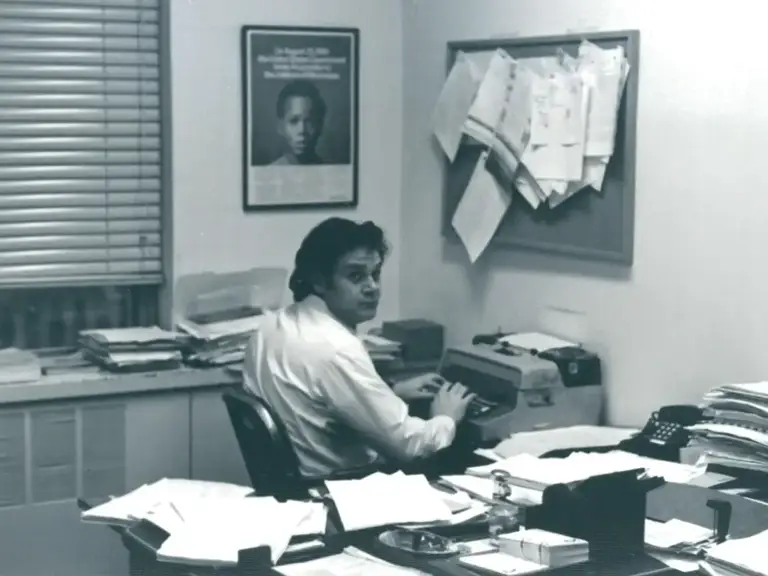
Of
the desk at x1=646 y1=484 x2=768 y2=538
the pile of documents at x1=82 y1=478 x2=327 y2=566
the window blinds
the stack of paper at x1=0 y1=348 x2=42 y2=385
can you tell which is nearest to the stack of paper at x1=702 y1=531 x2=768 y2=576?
the desk at x1=646 y1=484 x2=768 y2=538

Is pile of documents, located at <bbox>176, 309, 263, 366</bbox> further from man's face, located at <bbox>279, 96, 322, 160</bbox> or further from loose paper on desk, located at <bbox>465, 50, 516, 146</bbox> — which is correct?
loose paper on desk, located at <bbox>465, 50, 516, 146</bbox>

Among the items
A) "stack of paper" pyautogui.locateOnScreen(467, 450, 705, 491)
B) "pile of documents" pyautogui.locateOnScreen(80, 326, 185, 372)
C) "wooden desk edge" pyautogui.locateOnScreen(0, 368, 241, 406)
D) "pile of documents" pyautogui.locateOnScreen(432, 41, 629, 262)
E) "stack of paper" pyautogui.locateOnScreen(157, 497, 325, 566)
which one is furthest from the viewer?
"pile of documents" pyautogui.locateOnScreen(80, 326, 185, 372)

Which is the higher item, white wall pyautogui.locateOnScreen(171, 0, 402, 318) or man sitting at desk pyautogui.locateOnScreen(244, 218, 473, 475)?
white wall pyautogui.locateOnScreen(171, 0, 402, 318)

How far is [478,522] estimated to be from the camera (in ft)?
7.88

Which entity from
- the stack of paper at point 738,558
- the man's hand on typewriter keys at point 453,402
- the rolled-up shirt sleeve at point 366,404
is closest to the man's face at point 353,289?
the rolled-up shirt sleeve at point 366,404

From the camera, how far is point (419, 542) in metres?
2.26

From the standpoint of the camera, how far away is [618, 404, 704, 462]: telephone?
2.97 metres

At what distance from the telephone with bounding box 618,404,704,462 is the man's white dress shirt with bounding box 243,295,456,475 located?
1.62 feet

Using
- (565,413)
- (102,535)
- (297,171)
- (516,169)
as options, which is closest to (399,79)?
(297,171)

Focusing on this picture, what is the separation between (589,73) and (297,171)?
1.17 m

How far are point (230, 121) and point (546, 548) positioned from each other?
2.35 metres

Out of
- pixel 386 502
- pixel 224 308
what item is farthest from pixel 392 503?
pixel 224 308

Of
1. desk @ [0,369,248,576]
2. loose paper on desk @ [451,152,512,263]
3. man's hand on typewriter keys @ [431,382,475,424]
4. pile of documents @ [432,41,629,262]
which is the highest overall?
pile of documents @ [432,41,629,262]

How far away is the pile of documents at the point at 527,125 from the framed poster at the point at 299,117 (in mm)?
371
